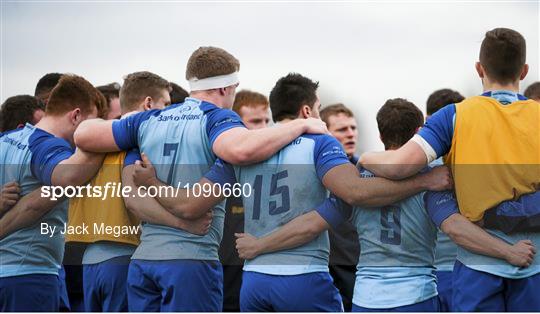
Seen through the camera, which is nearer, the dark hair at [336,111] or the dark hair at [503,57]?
the dark hair at [503,57]

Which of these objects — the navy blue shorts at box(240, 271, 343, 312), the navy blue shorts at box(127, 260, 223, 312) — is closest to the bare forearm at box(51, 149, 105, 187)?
the navy blue shorts at box(127, 260, 223, 312)

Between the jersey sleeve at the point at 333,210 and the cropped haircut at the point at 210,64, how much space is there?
1065 mm

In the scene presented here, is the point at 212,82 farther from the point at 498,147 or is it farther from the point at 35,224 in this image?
the point at 498,147

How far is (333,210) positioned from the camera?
17.8 ft

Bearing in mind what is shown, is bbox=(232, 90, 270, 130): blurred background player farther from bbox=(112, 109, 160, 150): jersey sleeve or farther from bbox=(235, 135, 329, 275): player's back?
bbox=(235, 135, 329, 275): player's back

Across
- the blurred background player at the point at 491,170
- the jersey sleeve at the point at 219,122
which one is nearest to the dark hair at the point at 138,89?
the jersey sleeve at the point at 219,122

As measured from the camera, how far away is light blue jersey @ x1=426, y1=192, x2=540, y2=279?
199 inches

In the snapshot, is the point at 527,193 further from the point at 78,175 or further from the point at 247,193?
the point at 78,175

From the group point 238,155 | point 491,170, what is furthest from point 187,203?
point 491,170

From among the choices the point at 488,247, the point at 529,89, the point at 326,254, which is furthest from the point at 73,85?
the point at 529,89

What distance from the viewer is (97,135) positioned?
5855 mm

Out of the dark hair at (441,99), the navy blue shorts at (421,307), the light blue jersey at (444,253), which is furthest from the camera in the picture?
the dark hair at (441,99)

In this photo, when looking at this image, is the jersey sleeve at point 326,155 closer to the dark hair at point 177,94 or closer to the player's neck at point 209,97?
the player's neck at point 209,97

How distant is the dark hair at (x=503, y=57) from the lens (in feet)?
17.3
